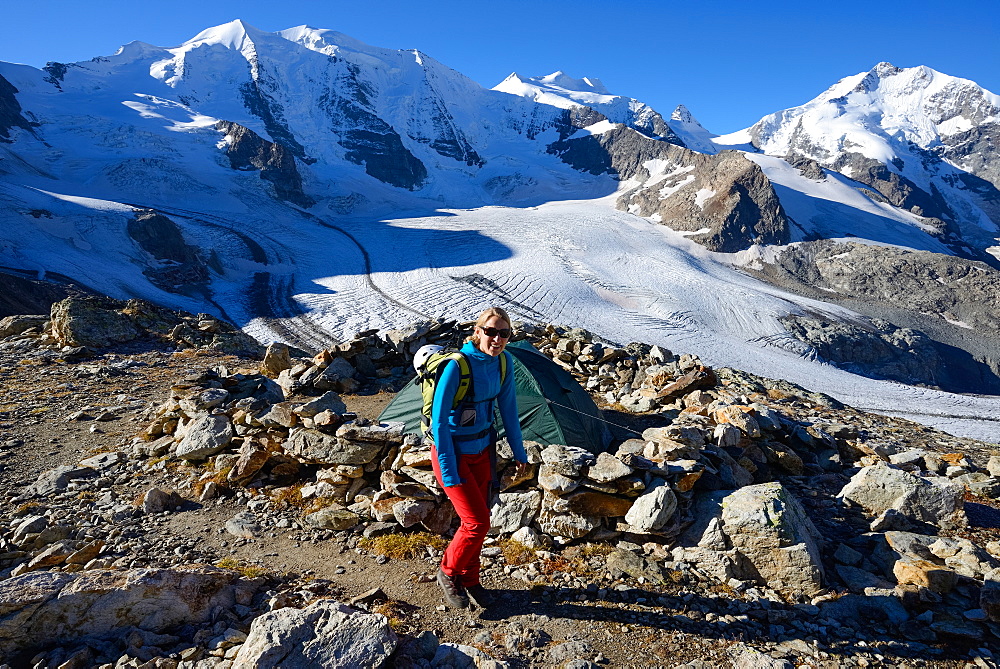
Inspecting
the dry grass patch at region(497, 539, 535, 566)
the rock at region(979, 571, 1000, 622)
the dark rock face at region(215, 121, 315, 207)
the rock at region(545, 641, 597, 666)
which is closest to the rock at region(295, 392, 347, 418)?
the dry grass patch at region(497, 539, 535, 566)

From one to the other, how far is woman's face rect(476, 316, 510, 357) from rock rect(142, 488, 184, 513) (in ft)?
13.3

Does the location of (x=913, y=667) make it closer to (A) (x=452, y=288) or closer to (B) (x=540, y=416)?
(B) (x=540, y=416)

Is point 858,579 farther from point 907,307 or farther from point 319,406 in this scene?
point 907,307

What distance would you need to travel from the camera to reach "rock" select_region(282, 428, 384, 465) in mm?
5594

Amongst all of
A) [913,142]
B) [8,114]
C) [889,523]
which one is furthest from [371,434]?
[913,142]

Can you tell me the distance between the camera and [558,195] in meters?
85.0

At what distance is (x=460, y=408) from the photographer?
360 cm

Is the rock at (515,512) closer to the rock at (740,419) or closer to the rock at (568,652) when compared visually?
the rock at (568,652)

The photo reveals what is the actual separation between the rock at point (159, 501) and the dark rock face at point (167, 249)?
114 feet

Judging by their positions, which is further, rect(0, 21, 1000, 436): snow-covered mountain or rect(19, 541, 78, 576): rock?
rect(0, 21, 1000, 436): snow-covered mountain

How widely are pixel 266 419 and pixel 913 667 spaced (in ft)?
21.2

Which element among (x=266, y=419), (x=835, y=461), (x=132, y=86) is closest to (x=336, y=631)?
(x=266, y=419)

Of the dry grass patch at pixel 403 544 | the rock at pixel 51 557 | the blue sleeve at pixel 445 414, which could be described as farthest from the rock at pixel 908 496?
the rock at pixel 51 557

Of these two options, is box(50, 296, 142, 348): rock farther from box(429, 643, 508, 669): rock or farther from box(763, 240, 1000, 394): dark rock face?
box(763, 240, 1000, 394): dark rock face
